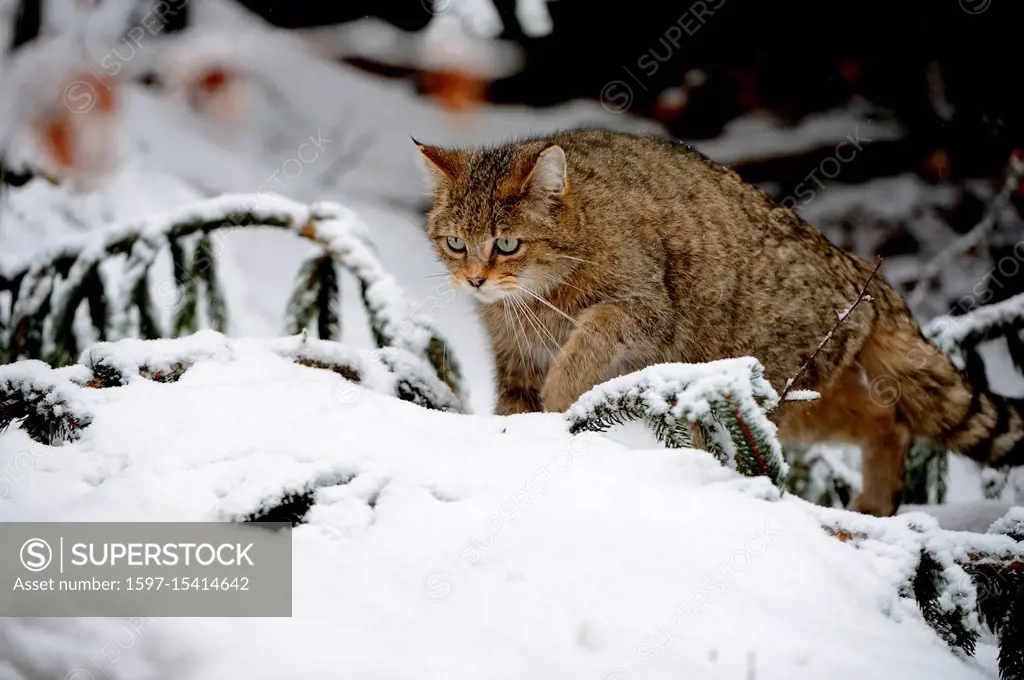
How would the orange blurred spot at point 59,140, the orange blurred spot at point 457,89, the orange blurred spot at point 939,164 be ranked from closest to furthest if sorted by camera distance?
the orange blurred spot at point 59,140 < the orange blurred spot at point 939,164 < the orange blurred spot at point 457,89

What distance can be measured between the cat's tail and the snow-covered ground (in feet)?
3.90

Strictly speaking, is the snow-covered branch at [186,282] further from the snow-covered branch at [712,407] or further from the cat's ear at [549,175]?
the snow-covered branch at [712,407]

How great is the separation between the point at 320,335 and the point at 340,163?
201cm

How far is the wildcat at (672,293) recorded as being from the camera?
224 cm

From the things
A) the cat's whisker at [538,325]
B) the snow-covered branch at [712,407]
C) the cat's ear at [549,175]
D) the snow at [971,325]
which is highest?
the cat's ear at [549,175]

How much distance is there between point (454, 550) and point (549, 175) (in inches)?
50.1

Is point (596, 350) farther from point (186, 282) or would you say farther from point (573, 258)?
point (186, 282)

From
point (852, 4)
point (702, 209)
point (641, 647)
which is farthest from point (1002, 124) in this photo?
point (641, 647)

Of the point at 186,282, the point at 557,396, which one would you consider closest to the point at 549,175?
the point at 557,396

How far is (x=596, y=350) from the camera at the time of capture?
2.18 meters

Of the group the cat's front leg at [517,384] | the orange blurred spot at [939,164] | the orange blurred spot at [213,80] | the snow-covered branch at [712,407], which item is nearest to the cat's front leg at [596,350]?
the cat's front leg at [517,384]

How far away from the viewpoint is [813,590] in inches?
47.6

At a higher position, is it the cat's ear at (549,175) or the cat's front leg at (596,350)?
the cat's ear at (549,175)

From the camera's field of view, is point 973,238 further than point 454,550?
Yes
